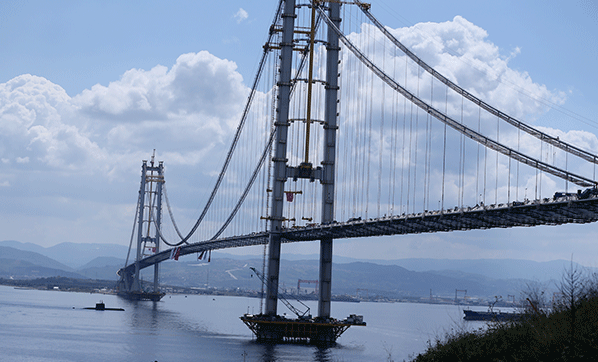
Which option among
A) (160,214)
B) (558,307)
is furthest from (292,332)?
(160,214)

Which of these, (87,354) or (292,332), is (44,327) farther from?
(292,332)

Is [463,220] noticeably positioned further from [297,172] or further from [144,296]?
[144,296]

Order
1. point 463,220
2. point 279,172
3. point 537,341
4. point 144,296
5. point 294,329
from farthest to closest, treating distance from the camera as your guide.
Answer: point 144,296, point 279,172, point 294,329, point 463,220, point 537,341

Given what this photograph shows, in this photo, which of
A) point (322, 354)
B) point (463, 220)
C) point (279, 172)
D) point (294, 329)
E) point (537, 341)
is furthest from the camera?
point (279, 172)

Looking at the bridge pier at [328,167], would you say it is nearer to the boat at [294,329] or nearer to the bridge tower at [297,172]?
the bridge tower at [297,172]

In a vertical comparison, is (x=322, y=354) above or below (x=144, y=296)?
above

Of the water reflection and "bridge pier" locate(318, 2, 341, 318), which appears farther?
"bridge pier" locate(318, 2, 341, 318)

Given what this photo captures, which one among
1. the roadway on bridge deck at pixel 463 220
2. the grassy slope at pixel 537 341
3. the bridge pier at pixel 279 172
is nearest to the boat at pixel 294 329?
the bridge pier at pixel 279 172

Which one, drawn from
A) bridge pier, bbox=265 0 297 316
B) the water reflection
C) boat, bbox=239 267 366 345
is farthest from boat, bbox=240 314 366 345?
the water reflection

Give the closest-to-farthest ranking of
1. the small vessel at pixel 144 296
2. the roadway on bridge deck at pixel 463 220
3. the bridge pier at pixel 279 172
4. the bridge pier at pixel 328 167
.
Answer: the roadway on bridge deck at pixel 463 220 < the bridge pier at pixel 328 167 < the bridge pier at pixel 279 172 < the small vessel at pixel 144 296

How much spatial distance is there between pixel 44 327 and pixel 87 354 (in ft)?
108

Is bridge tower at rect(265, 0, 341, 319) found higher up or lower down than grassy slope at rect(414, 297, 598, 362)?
higher up

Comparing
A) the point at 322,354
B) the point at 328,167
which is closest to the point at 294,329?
the point at 322,354

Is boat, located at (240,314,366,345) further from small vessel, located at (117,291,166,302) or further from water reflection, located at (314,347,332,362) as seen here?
small vessel, located at (117,291,166,302)
